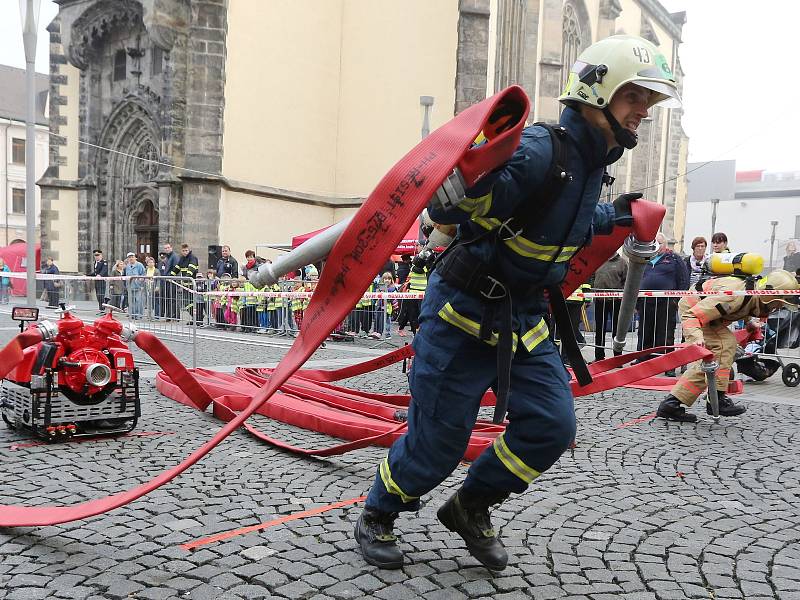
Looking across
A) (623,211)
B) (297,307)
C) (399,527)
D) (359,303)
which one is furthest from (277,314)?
(623,211)

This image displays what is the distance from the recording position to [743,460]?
5109mm

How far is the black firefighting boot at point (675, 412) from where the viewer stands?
21.0ft

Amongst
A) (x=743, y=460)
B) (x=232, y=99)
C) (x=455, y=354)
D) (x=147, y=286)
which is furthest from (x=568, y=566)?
(x=232, y=99)

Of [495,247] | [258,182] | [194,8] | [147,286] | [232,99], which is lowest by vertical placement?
[147,286]

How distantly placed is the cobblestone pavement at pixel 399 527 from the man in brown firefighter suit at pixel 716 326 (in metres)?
0.74

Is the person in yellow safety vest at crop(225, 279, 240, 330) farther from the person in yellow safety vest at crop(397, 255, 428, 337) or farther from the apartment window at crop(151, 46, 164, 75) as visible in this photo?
the apartment window at crop(151, 46, 164, 75)

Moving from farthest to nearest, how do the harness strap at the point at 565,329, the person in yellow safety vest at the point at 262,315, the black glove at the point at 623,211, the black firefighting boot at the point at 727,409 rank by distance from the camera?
the person in yellow safety vest at the point at 262,315 < the black firefighting boot at the point at 727,409 < the black glove at the point at 623,211 < the harness strap at the point at 565,329

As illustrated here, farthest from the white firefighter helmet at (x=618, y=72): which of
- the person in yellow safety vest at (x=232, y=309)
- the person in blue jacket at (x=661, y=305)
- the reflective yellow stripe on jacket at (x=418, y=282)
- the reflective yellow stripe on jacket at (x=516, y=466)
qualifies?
the person in yellow safety vest at (x=232, y=309)

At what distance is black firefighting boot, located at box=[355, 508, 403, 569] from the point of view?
9.89 ft

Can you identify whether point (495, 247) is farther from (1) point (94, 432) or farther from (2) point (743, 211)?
(2) point (743, 211)

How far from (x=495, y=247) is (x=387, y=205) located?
20.7 inches

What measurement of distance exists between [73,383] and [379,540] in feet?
9.67

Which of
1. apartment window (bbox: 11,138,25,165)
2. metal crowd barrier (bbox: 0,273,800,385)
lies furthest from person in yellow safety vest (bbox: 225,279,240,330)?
apartment window (bbox: 11,138,25,165)

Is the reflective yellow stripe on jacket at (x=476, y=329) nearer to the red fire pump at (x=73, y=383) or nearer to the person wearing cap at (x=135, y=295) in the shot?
the red fire pump at (x=73, y=383)
